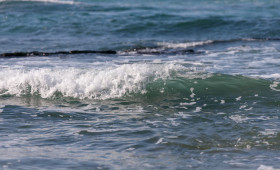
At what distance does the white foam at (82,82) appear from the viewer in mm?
8383

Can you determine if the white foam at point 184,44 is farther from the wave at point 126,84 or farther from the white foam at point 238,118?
the white foam at point 238,118

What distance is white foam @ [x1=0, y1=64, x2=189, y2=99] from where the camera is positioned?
27.5ft

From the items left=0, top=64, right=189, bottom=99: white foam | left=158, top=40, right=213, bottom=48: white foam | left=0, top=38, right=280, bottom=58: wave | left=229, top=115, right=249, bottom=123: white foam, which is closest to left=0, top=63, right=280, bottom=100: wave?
left=0, top=64, right=189, bottom=99: white foam

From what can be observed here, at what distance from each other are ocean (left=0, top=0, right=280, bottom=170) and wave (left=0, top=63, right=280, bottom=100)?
2cm

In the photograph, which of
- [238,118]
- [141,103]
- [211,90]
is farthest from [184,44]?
[238,118]

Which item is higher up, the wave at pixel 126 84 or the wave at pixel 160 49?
the wave at pixel 160 49

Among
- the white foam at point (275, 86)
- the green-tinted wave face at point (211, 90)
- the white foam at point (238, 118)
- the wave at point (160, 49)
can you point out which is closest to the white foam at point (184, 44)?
the wave at point (160, 49)

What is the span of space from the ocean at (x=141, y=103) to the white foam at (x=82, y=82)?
18 mm

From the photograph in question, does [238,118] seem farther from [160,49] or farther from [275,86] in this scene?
[160,49]

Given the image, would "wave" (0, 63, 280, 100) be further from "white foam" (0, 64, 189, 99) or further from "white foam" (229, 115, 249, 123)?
"white foam" (229, 115, 249, 123)

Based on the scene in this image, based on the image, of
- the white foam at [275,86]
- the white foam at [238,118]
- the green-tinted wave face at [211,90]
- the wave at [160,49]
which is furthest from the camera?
the wave at [160,49]

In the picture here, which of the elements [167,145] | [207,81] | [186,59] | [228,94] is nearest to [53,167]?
[167,145]

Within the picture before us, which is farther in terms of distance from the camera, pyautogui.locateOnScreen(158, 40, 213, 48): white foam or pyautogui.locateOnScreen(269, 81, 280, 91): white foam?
pyautogui.locateOnScreen(158, 40, 213, 48): white foam

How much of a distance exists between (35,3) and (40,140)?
68.4ft
